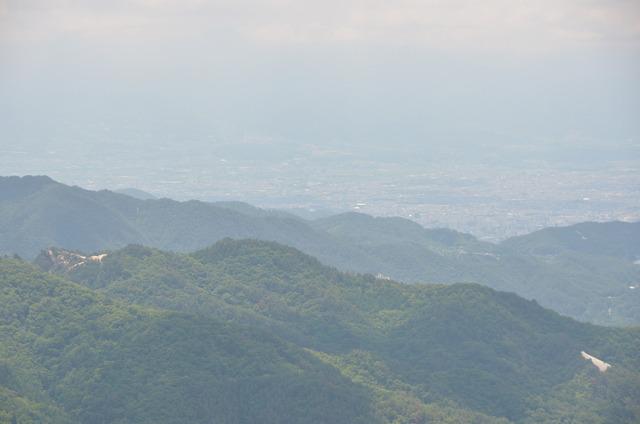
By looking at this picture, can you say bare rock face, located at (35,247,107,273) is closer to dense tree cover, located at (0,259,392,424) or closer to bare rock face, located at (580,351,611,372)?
dense tree cover, located at (0,259,392,424)

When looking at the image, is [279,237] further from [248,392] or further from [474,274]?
[248,392]

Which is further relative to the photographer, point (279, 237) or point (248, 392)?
point (279, 237)

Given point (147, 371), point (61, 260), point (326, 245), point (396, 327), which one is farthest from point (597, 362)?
point (326, 245)

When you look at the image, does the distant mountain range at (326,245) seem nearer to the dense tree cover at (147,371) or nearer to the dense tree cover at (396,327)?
the dense tree cover at (396,327)

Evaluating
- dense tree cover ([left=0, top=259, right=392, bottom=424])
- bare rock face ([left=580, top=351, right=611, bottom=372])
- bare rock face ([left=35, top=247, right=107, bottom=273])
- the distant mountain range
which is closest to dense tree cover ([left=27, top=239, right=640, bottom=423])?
bare rock face ([left=35, top=247, right=107, bottom=273])

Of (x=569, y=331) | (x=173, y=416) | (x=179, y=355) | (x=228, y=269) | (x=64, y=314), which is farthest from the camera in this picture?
(x=228, y=269)

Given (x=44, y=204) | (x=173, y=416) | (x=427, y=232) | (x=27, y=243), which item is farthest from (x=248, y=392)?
(x=427, y=232)
